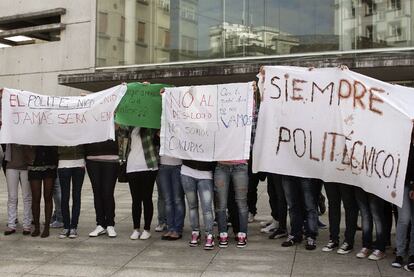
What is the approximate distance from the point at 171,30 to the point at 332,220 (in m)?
14.6

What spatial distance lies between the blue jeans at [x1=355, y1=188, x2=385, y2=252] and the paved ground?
0.27 metres

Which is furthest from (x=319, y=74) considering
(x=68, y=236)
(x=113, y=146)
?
(x=68, y=236)

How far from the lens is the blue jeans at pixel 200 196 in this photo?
662 centimetres

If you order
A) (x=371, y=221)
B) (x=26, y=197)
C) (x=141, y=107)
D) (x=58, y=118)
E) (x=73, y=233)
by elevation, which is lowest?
(x=73, y=233)

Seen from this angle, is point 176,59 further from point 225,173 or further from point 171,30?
point 225,173

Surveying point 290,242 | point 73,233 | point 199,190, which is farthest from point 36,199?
point 290,242

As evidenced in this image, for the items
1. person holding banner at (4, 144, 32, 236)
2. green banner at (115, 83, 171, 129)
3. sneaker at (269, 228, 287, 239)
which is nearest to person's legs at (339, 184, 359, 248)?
sneaker at (269, 228, 287, 239)

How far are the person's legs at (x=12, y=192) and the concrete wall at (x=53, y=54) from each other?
14749mm

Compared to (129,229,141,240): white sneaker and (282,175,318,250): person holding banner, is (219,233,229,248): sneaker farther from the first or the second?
(129,229,141,240): white sneaker

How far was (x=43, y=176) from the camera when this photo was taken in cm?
737

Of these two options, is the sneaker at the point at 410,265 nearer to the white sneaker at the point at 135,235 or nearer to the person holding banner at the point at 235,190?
A: the person holding banner at the point at 235,190

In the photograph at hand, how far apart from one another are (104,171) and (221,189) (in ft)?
5.85

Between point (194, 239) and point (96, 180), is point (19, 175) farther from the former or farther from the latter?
point (194, 239)

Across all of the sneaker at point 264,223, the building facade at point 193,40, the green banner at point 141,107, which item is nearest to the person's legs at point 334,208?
the sneaker at point 264,223
